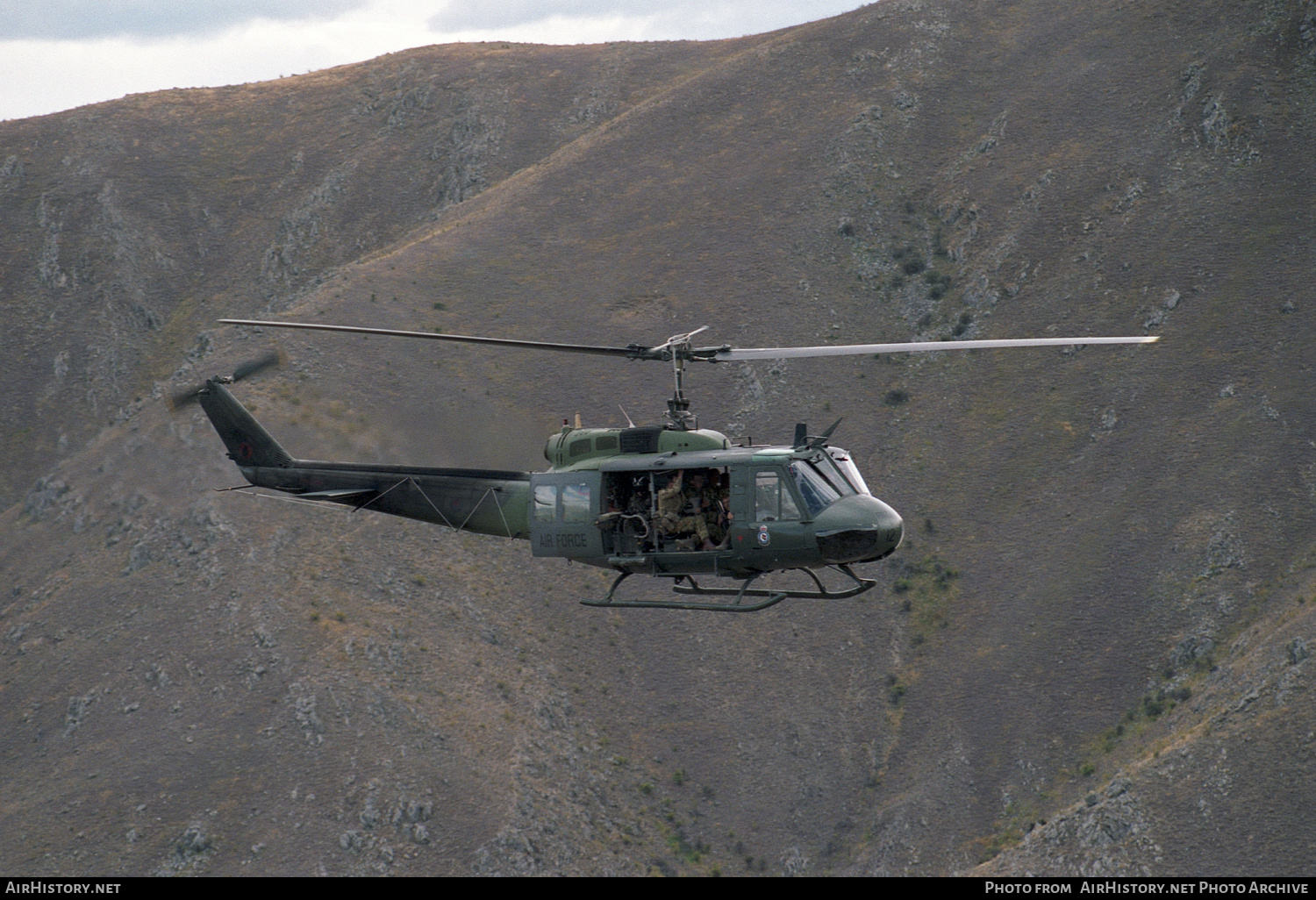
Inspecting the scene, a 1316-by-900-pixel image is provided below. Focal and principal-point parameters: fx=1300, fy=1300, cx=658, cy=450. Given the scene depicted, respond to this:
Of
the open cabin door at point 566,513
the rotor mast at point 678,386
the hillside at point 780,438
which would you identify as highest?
the rotor mast at point 678,386

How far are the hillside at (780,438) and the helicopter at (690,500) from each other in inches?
109

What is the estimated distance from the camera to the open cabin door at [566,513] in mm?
25312

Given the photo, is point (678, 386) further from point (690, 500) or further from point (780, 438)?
point (780, 438)

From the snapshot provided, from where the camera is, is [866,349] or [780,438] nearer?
[866,349]

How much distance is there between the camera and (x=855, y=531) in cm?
2298

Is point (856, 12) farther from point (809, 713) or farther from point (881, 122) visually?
point (809, 713)

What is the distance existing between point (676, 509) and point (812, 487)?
2.69 meters

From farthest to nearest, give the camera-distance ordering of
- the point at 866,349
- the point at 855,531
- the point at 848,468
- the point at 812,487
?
the point at 848,468, the point at 812,487, the point at 855,531, the point at 866,349

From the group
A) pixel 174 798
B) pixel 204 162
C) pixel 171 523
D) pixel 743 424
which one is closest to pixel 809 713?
pixel 743 424

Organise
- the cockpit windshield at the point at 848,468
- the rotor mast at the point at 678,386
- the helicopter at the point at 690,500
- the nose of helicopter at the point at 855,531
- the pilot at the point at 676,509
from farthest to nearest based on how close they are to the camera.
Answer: the pilot at the point at 676,509 < the cockpit windshield at the point at 848,468 < the rotor mast at the point at 678,386 < the helicopter at the point at 690,500 < the nose of helicopter at the point at 855,531

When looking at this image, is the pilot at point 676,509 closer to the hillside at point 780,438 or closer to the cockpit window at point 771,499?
the cockpit window at point 771,499

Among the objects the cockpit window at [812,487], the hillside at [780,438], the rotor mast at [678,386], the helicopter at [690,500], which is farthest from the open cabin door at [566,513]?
the cockpit window at [812,487]

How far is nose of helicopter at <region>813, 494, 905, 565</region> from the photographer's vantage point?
23000mm

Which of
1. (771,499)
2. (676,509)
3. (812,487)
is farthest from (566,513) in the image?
(812,487)
